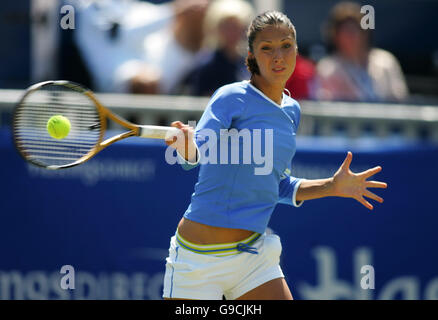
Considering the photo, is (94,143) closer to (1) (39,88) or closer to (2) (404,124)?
(1) (39,88)

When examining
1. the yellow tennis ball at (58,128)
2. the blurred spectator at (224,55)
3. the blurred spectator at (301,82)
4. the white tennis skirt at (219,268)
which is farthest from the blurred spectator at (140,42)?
the white tennis skirt at (219,268)

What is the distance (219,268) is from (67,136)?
3.17 ft

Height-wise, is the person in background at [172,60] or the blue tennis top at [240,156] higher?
the person in background at [172,60]

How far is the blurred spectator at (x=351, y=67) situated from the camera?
6594mm

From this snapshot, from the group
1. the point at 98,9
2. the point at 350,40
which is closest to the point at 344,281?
the point at 350,40

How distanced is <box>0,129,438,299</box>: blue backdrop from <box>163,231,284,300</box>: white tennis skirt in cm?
187

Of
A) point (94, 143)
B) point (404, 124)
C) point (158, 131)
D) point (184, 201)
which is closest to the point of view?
point (158, 131)

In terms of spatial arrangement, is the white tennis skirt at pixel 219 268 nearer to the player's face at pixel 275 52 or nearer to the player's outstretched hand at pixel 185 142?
the player's outstretched hand at pixel 185 142

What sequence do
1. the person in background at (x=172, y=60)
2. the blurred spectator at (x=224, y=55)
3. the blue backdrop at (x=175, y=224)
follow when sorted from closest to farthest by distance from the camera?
the blue backdrop at (x=175, y=224) < the blurred spectator at (x=224, y=55) < the person in background at (x=172, y=60)

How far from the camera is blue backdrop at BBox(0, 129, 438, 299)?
5.64 m

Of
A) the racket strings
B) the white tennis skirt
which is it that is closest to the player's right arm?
the white tennis skirt

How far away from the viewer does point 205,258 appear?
3684mm

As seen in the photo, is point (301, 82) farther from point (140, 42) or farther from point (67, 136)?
point (67, 136)
